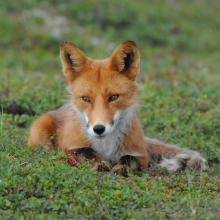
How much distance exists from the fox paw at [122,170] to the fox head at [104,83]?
0.64m

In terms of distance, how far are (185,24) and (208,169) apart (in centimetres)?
1864

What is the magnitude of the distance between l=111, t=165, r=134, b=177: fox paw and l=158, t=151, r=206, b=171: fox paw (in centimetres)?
89

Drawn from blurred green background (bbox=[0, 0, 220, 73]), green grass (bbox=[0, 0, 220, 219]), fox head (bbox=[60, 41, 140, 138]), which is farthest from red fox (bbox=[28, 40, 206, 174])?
blurred green background (bbox=[0, 0, 220, 73])

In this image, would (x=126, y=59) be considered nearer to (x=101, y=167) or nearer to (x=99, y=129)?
(x=99, y=129)

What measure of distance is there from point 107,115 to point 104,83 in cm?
55

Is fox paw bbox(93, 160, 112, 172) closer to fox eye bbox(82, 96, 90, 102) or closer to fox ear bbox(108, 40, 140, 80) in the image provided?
fox eye bbox(82, 96, 90, 102)

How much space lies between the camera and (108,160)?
5426 mm

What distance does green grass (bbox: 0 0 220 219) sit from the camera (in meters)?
3.77

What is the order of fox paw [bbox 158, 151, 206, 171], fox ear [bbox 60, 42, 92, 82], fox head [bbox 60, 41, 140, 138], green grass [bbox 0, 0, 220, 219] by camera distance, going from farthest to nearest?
fox paw [bbox 158, 151, 206, 171], fox ear [bbox 60, 42, 92, 82], fox head [bbox 60, 41, 140, 138], green grass [bbox 0, 0, 220, 219]

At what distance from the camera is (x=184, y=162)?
561 centimetres

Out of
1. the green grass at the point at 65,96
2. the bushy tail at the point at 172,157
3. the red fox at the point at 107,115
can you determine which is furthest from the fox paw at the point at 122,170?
the bushy tail at the point at 172,157

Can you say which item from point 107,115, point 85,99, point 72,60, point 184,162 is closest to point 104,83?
point 85,99

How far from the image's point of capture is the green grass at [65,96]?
377cm

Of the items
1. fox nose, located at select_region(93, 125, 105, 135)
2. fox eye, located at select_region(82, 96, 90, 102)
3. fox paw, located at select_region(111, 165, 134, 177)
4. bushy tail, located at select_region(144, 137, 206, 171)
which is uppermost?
fox eye, located at select_region(82, 96, 90, 102)
